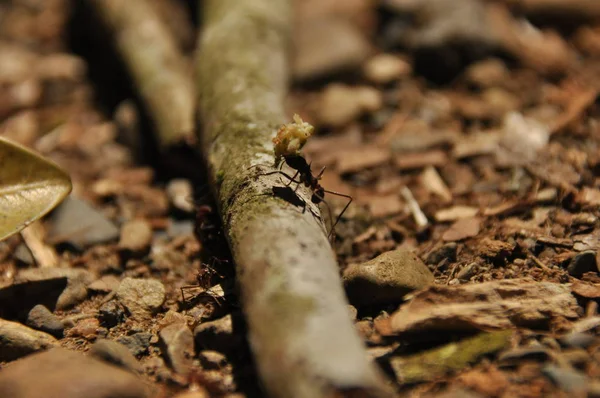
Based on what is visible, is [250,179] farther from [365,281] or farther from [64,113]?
[64,113]

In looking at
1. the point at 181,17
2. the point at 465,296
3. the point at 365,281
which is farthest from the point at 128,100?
the point at 465,296

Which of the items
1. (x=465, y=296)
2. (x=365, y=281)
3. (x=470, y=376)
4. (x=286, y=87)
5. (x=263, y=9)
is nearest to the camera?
(x=470, y=376)

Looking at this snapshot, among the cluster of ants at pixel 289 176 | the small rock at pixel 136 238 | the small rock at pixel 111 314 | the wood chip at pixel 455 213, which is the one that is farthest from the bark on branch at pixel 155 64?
the wood chip at pixel 455 213

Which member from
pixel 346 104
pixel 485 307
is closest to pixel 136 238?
Answer: pixel 346 104

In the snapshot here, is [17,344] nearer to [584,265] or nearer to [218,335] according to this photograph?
[218,335]

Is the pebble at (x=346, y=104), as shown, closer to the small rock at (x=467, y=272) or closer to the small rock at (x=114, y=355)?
the small rock at (x=467, y=272)

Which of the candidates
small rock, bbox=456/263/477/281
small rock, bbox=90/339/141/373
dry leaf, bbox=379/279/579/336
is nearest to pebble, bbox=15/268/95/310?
small rock, bbox=90/339/141/373
